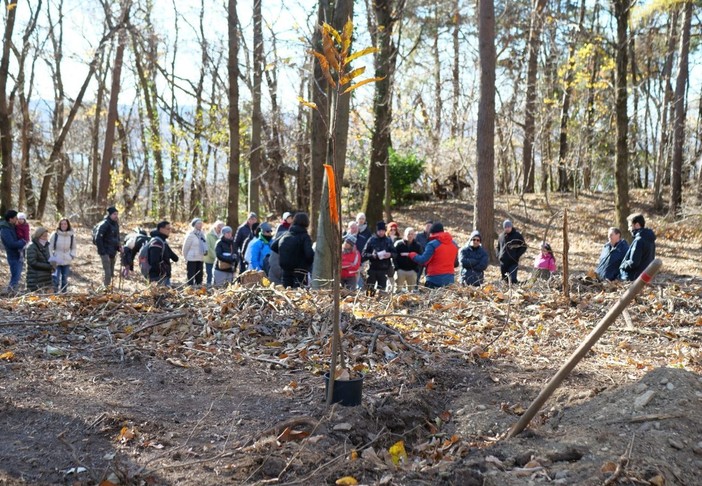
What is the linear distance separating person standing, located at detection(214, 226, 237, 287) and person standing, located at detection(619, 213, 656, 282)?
6649 millimetres

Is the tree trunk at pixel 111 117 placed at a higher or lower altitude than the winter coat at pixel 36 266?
higher

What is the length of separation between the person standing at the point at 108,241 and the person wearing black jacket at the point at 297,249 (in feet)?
15.9

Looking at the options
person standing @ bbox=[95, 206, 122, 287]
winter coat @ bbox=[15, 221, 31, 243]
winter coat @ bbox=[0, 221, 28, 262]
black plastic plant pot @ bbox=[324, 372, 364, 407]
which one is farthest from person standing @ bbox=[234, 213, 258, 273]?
black plastic plant pot @ bbox=[324, 372, 364, 407]

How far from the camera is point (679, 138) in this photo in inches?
896

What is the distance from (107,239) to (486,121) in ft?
27.9

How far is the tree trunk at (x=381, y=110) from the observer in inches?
739

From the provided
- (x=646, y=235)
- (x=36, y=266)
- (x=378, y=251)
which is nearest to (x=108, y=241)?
(x=36, y=266)

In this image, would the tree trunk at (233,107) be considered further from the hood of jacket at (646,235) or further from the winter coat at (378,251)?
the hood of jacket at (646,235)

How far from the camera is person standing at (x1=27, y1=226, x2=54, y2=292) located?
37.4 feet

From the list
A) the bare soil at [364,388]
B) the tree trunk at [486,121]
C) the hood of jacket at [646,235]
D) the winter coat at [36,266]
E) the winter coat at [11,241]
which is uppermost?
the tree trunk at [486,121]

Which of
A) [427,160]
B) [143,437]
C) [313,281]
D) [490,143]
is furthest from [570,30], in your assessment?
→ [143,437]

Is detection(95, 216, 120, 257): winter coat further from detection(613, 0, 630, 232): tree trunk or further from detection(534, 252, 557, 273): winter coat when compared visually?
detection(613, 0, 630, 232): tree trunk

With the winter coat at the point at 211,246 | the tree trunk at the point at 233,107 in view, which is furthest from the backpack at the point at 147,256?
the tree trunk at the point at 233,107

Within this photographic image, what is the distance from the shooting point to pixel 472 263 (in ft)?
36.4
